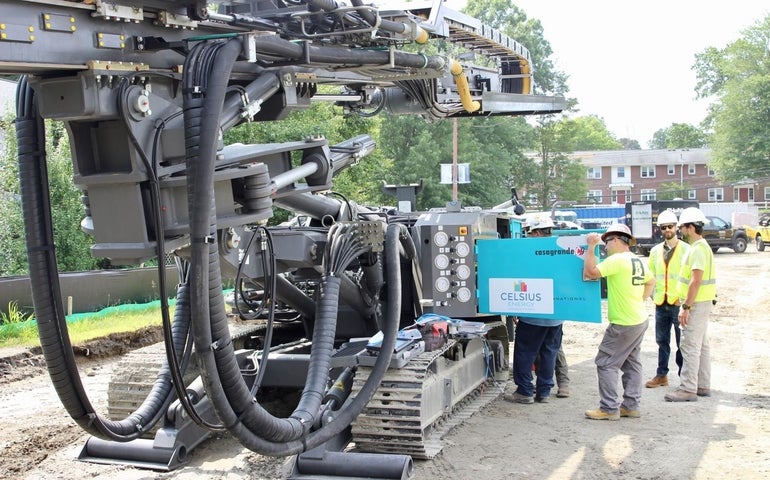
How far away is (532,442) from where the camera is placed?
7887 mm

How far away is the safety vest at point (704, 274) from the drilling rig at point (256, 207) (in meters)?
2.42

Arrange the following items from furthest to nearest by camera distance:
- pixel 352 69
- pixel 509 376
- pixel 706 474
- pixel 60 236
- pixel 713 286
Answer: pixel 60 236 < pixel 509 376 < pixel 713 286 < pixel 706 474 < pixel 352 69

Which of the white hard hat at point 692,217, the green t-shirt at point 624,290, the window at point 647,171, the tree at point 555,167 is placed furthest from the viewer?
the window at point 647,171

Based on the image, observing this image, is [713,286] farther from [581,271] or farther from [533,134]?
[533,134]

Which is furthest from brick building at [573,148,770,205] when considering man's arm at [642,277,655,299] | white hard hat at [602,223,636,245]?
white hard hat at [602,223,636,245]

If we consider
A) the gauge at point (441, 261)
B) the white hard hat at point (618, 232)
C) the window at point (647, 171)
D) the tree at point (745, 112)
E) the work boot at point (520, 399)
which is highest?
the tree at point (745, 112)

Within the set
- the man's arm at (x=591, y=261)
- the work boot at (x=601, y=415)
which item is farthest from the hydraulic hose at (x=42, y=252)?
the work boot at (x=601, y=415)

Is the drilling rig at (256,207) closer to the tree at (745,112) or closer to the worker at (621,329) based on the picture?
the worker at (621,329)

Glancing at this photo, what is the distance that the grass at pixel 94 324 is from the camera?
12.2 meters

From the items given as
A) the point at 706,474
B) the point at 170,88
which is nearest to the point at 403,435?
the point at 706,474

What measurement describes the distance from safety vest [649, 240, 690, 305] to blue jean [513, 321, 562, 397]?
1.47m

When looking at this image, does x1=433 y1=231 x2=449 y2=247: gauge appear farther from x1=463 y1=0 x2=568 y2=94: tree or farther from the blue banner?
x1=463 y1=0 x2=568 y2=94: tree

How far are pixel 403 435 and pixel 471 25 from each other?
10.4 feet

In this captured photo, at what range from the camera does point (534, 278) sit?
27.3ft
